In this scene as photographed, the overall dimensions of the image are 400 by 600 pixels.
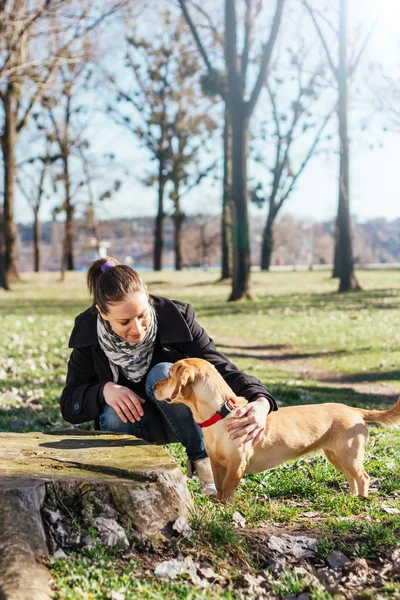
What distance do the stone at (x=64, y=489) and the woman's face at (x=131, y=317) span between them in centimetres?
66

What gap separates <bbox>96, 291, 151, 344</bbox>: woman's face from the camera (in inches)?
163

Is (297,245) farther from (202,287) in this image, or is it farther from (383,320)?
(383,320)

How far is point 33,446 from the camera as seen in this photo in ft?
14.0

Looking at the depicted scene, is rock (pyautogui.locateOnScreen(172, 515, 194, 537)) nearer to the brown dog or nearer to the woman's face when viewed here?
the brown dog

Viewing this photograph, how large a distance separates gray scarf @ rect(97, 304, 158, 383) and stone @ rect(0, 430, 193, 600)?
544 millimetres

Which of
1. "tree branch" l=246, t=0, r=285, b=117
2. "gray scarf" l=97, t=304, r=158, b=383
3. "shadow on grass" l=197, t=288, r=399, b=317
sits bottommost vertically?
"shadow on grass" l=197, t=288, r=399, b=317

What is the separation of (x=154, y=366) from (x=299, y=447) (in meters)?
1.06

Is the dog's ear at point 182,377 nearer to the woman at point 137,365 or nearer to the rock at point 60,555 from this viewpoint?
the woman at point 137,365

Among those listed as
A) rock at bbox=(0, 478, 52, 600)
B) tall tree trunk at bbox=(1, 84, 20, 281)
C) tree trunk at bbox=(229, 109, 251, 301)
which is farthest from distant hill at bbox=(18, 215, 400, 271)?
rock at bbox=(0, 478, 52, 600)

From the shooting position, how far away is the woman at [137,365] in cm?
418

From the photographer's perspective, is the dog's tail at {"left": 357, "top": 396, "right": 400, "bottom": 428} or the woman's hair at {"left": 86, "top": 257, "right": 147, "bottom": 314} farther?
the dog's tail at {"left": 357, "top": 396, "right": 400, "bottom": 428}

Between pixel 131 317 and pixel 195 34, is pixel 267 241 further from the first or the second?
pixel 131 317

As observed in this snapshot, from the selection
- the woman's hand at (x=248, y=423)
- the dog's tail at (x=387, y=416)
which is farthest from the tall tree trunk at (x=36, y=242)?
the woman's hand at (x=248, y=423)

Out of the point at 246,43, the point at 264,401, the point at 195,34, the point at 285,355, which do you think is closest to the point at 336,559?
the point at 264,401
